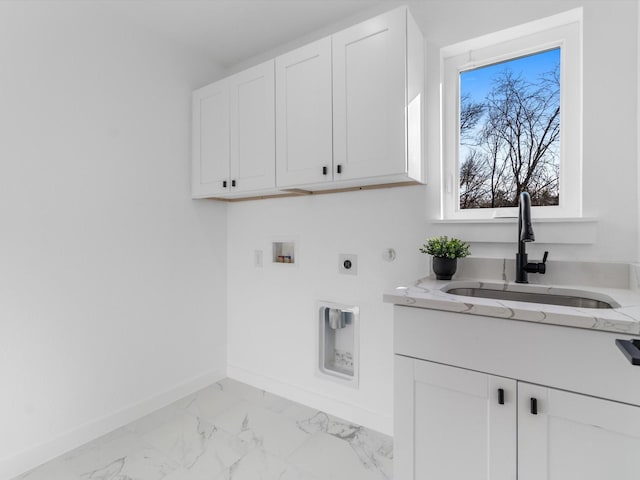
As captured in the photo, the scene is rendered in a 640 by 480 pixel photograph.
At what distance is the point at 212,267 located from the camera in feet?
8.20

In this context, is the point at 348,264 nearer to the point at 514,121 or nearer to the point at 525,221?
the point at 525,221

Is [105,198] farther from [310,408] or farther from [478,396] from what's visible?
[478,396]

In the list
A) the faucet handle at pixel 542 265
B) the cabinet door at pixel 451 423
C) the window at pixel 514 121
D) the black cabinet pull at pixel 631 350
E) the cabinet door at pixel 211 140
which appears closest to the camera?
the black cabinet pull at pixel 631 350

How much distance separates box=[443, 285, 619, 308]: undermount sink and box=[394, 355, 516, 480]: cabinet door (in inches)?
15.8

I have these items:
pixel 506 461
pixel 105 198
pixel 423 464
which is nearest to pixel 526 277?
pixel 506 461

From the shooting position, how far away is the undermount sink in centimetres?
126

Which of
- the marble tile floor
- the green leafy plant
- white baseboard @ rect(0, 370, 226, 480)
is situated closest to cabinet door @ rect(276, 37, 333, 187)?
the green leafy plant

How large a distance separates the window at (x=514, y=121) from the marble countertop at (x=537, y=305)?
40cm

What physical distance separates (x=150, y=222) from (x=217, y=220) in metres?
0.51

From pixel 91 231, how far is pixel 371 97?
64.8 inches

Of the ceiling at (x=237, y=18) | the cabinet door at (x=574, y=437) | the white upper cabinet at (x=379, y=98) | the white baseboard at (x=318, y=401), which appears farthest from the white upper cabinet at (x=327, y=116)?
the white baseboard at (x=318, y=401)

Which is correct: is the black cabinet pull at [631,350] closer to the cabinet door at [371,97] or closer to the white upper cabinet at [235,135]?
the cabinet door at [371,97]

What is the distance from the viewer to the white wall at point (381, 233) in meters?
1.34

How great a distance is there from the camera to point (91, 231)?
1.84 metres
